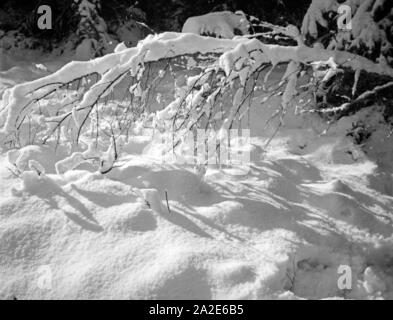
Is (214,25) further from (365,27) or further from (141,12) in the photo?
(141,12)

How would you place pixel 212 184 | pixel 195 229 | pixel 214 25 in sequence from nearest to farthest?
pixel 195 229 → pixel 212 184 → pixel 214 25

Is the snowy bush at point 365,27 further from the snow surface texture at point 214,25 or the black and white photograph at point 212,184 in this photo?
the snow surface texture at point 214,25

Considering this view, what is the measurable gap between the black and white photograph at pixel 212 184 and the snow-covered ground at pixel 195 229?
0.05ft

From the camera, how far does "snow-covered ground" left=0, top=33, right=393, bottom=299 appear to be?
328cm

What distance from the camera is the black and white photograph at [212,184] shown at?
331cm

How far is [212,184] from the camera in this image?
4.45 metres

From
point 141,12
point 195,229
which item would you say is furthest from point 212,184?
point 141,12

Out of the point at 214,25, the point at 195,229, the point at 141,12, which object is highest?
the point at 141,12

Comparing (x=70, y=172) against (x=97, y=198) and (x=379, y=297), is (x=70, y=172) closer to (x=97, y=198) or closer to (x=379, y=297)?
(x=97, y=198)

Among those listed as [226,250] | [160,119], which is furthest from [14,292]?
[160,119]

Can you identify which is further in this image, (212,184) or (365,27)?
(365,27)

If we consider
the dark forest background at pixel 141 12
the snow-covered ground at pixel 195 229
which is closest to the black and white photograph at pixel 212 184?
the snow-covered ground at pixel 195 229

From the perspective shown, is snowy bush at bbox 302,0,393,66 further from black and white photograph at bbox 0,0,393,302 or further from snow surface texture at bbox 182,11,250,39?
snow surface texture at bbox 182,11,250,39

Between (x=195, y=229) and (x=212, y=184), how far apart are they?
78 cm
